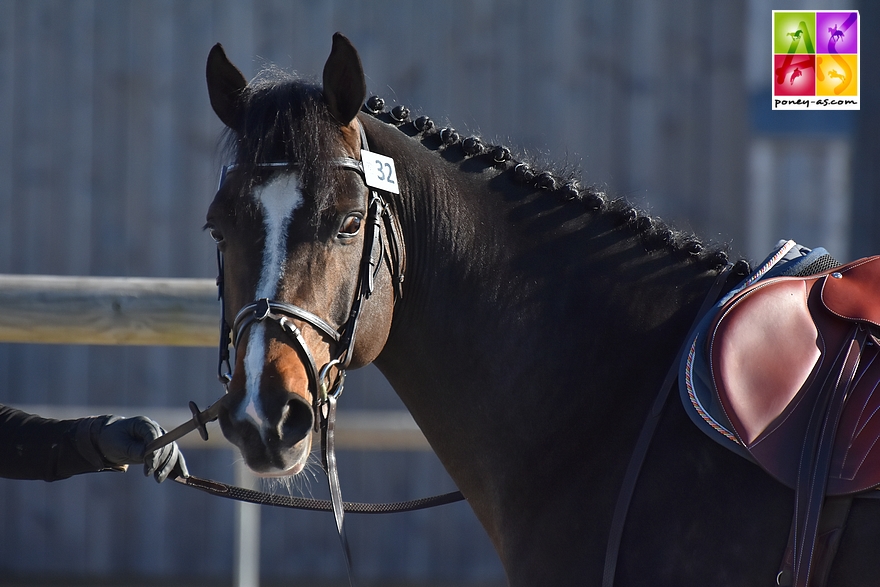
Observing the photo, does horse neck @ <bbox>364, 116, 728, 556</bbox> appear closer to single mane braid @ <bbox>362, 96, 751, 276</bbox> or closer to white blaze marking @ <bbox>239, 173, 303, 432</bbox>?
single mane braid @ <bbox>362, 96, 751, 276</bbox>

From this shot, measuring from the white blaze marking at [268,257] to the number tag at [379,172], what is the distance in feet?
0.50

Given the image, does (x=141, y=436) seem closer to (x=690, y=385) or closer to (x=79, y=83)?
(x=690, y=385)

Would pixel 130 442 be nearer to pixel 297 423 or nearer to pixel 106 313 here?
pixel 297 423

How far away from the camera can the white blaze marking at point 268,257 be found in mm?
1469

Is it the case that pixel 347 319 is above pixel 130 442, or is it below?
above

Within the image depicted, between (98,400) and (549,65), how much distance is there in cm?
309

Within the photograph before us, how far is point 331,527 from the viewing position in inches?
173

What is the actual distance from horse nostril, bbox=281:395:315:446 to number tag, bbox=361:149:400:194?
1.54 ft

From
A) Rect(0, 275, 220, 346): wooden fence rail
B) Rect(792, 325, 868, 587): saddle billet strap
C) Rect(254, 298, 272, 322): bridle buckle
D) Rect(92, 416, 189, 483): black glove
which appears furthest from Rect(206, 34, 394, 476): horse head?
Rect(0, 275, 220, 346): wooden fence rail

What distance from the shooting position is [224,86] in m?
1.77

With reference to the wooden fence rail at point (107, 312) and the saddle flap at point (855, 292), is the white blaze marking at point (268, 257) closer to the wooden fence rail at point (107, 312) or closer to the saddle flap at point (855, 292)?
the saddle flap at point (855, 292)

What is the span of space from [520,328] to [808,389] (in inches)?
21.8

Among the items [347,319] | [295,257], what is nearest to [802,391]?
[347,319]

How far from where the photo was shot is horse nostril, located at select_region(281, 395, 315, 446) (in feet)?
4.87
